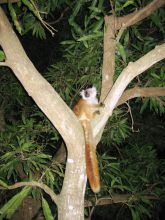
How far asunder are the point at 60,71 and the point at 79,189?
6.88 ft

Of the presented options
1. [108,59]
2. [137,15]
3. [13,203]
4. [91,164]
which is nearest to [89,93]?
[108,59]

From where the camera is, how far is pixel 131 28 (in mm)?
3258

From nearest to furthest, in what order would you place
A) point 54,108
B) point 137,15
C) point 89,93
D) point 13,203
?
point 54,108, point 13,203, point 137,15, point 89,93

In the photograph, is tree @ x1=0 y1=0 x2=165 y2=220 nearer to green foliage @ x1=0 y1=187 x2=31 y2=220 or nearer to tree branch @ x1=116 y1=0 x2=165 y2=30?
green foliage @ x1=0 y1=187 x2=31 y2=220

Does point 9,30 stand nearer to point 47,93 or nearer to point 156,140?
point 47,93

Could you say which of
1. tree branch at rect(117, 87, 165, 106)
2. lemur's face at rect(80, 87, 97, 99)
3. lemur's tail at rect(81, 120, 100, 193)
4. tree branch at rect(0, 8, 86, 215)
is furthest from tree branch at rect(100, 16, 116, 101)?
lemur's face at rect(80, 87, 97, 99)

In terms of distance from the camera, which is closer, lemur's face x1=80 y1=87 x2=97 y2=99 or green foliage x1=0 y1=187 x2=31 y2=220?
green foliage x1=0 y1=187 x2=31 y2=220

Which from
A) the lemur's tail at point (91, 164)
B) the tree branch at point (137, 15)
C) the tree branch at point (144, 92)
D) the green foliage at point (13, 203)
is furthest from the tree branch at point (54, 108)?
the tree branch at point (137, 15)

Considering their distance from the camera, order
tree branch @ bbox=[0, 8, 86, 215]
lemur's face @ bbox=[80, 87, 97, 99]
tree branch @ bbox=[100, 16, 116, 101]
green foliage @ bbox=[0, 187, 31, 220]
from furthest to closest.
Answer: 1. lemur's face @ bbox=[80, 87, 97, 99]
2. tree branch @ bbox=[100, 16, 116, 101]
3. green foliage @ bbox=[0, 187, 31, 220]
4. tree branch @ bbox=[0, 8, 86, 215]

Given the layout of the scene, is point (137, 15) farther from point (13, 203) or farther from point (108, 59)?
point (13, 203)

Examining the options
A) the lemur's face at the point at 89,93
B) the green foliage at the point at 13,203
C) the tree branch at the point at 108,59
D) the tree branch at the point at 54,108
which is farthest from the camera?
the lemur's face at the point at 89,93

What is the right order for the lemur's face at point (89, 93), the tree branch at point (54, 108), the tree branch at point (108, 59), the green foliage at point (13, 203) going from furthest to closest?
the lemur's face at point (89, 93), the tree branch at point (108, 59), the green foliage at point (13, 203), the tree branch at point (54, 108)

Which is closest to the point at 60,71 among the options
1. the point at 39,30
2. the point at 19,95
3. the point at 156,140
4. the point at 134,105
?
the point at 39,30

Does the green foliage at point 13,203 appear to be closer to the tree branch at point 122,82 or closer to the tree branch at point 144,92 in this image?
the tree branch at point 122,82
